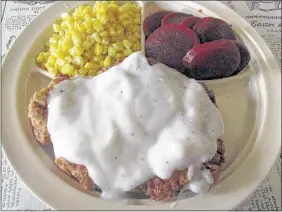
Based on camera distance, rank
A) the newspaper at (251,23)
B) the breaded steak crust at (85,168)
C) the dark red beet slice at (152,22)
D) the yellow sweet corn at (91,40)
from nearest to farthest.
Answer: the breaded steak crust at (85,168) → the newspaper at (251,23) → the yellow sweet corn at (91,40) → the dark red beet slice at (152,22)

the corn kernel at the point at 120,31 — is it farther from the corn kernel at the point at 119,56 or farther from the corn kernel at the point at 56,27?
the corn kernel at the point at 56,27

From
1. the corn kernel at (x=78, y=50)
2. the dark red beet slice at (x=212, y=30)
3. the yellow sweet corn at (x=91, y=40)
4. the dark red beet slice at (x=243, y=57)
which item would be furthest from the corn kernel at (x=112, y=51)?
the dark red beet slice at (x=243, y=57)

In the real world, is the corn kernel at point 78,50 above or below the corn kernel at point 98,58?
above

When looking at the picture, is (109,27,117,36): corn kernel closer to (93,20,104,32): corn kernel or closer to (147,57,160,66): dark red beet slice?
(93,20,104,32): corn kernel

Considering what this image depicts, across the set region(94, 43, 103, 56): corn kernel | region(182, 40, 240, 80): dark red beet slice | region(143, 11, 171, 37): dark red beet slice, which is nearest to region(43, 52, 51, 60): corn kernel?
region(94, 43, 103, 56): corn kernel

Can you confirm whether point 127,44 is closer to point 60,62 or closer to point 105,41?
point 105,41

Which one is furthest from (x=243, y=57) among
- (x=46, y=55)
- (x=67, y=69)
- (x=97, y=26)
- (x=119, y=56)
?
(x=46, y=55)
